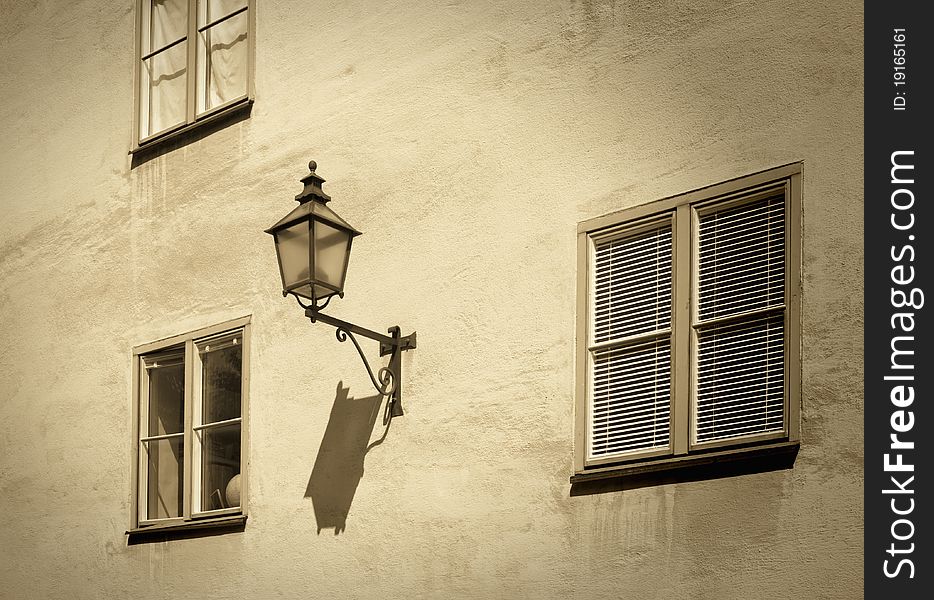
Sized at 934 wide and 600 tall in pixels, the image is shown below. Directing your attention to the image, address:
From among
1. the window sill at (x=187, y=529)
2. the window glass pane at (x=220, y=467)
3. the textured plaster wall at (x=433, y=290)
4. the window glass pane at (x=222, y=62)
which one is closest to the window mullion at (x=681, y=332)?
the textured plaster wall at (x=433, y=290)

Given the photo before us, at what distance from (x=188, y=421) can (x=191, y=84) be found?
237 cm

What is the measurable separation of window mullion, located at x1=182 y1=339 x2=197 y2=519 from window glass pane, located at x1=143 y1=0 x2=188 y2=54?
2.34 metres

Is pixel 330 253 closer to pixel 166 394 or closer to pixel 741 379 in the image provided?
pixel 741 379

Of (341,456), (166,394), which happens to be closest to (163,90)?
(166,394)

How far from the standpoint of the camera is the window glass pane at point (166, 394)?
30.9 feet

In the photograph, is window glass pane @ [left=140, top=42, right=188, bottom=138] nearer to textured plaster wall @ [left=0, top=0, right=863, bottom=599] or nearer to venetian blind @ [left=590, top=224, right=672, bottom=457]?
textured plaster wall @ [left=0, top=0, right=863, bottom=599]

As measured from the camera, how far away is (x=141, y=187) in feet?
32.9

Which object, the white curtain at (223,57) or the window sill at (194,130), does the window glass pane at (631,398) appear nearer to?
the window sill at (194,130)

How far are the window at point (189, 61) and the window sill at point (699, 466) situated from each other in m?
3.94

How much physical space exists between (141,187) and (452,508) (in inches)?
151

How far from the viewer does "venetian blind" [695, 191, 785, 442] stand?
6512 mm
